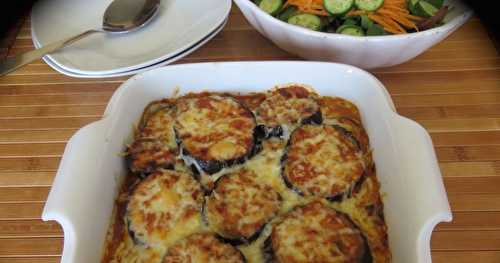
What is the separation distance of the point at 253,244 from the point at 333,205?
227mm

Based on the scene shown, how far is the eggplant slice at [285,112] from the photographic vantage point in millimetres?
1281

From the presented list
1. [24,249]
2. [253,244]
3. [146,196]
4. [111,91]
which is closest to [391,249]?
[253,244]

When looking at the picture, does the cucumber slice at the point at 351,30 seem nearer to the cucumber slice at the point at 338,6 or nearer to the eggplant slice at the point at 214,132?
the cucumber slice at the point at 338,6

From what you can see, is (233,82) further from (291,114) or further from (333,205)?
(333,205)

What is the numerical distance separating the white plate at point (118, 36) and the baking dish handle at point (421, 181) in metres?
0.83

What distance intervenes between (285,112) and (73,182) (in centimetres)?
61

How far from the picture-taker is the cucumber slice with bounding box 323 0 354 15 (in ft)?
4.87

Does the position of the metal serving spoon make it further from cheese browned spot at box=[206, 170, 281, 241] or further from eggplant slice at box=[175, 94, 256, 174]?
cheese browned spot at box=[206, 170, 281, 241]

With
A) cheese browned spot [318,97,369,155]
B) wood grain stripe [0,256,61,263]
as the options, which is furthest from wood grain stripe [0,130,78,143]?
cheese browned spot [318,97,369,155]

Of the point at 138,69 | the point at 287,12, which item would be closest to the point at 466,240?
the point at 287,12

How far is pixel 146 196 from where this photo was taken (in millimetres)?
1118

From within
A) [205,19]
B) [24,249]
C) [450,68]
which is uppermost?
[205,19]

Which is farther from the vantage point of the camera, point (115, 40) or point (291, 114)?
point (115, 40)

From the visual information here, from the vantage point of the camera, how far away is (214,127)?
A: 4.09ft
